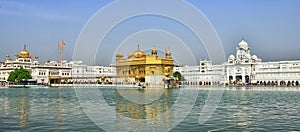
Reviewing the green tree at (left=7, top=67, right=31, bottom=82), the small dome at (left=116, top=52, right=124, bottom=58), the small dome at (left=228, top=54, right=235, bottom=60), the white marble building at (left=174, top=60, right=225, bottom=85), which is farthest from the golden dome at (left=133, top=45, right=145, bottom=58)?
the small dome at (left=228, top=54, right=235, bottom=60)

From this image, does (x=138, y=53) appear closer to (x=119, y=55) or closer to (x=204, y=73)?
(x=119, y=55)

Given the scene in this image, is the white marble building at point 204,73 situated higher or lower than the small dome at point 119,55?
lower

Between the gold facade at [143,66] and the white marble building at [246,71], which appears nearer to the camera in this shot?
the gold facade at [143,66]

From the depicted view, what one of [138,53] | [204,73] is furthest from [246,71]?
[138,53]

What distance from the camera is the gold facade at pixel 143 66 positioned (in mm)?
58469

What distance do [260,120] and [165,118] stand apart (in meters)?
3.21

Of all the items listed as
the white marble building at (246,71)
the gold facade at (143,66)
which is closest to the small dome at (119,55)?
the gold facade at (143,66)

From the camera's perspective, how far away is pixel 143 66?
2339 inches

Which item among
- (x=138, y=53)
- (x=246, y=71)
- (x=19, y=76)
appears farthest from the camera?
(x=246, y=71)

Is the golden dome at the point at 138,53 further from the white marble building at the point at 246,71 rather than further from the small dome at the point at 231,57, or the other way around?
the small dome at the point at 231,57

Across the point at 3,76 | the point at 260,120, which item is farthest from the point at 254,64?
the point at 260,120

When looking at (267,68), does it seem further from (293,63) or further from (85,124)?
(85,124)

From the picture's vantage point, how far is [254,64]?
7238 centimetres

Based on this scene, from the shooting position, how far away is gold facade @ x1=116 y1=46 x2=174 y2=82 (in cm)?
5847
